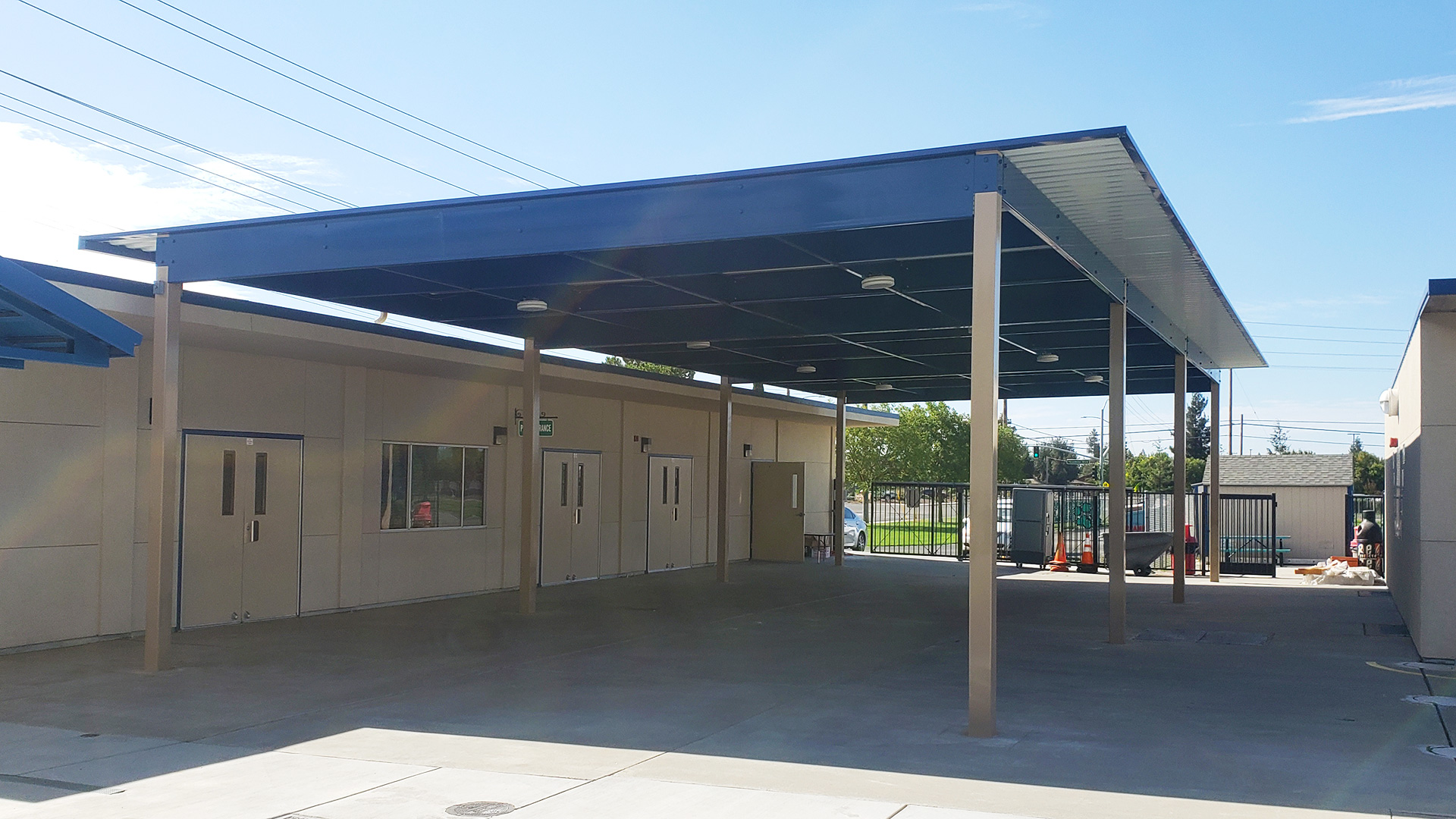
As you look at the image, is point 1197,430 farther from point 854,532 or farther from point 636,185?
point 636,185

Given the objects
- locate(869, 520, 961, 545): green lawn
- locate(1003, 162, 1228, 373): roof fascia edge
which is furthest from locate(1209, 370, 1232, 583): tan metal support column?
locate(869, 520, 961, 545): green lawn

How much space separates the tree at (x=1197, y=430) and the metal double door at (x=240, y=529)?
92461 millimetres

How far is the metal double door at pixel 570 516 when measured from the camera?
20.3m

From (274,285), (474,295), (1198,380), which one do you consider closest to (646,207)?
(474,295)

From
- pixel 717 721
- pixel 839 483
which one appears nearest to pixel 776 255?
pixel 717 721

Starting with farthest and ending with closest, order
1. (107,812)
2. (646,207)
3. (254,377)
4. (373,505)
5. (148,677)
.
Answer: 1. (373,505)
2. (254,377)
3. (148,677)
4. (646,207)
5. (107,812)


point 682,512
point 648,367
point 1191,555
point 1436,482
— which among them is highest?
point 648,367

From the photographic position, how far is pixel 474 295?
12977mm

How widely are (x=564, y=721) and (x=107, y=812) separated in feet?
11.0

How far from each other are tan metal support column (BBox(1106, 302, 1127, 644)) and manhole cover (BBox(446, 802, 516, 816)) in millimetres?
8760

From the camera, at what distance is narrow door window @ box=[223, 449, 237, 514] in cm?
1445

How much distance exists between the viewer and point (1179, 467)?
57.9 feet

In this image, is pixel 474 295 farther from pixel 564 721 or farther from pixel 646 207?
pixel 564 721

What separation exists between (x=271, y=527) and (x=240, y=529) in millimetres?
505
